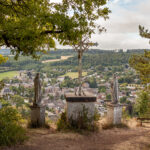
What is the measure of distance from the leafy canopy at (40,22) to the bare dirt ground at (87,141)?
2.35 m

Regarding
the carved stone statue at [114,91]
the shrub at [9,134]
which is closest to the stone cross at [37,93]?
the shrub at [9,134]

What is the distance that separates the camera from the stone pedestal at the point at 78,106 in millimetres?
5965

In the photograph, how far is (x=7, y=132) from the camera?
179 inches

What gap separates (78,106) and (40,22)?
3.12m

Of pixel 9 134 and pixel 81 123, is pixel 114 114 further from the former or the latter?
pixel 9 134

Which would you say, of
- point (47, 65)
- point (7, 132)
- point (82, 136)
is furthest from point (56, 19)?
point (47, 65)

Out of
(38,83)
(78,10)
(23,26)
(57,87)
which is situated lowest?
(57,87)

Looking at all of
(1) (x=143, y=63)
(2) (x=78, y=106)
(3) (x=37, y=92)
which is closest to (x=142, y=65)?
(1) (x=143, y=63)

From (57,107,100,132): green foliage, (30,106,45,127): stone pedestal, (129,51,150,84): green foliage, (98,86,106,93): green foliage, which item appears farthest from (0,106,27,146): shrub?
(98,86,106,93): green foliage

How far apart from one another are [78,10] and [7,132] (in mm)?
3591

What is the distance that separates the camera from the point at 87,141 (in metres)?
5.22

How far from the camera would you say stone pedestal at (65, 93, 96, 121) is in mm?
5965

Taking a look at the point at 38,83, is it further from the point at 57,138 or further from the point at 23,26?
the point at 23,26

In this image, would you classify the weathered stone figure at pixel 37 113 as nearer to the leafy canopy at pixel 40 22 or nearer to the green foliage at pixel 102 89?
the leafy canopy at pixel 40 22
